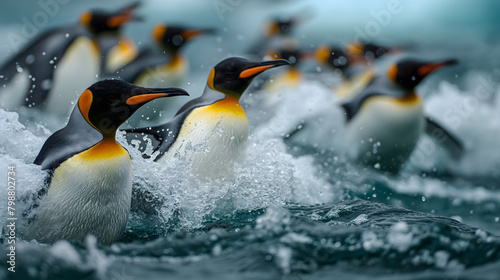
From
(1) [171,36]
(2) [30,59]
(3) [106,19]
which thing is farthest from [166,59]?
(2) [30,59]

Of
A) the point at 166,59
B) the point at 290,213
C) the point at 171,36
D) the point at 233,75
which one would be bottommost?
the point at 290,213

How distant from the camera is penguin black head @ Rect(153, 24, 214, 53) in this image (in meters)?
4.07

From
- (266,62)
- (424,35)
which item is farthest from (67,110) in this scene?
(424,35)

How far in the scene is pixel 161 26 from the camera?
162 inches

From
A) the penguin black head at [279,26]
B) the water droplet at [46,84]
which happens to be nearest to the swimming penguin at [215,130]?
the water droplet at [46,84]

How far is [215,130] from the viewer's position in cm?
219

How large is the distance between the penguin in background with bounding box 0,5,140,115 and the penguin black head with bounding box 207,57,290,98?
6.06 ft

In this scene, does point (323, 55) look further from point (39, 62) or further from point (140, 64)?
point (39, 62)

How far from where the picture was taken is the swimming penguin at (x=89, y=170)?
1524 mm

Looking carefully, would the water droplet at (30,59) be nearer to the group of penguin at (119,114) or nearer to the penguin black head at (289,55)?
the group of penguin at (119,114)

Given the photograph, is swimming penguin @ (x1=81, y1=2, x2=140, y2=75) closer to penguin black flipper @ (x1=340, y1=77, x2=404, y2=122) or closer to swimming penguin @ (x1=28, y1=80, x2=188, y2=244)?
penguin black flipper @ (x1=340, y1=77, x2=404, y2=122)

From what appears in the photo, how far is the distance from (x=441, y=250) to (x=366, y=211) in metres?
0.62

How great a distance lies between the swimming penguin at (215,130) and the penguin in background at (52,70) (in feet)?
6.03

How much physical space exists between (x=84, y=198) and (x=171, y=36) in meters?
2.72
